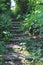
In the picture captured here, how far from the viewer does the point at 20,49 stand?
746cm

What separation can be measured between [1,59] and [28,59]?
822 millimetres

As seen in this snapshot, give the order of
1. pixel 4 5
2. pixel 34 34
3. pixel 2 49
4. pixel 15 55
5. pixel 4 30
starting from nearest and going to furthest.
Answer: pixel 15 55, pixel 2 49, pixel 34 34, pixel 4 30, pixel 4 5

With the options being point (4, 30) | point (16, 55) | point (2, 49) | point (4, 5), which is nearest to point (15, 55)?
point (16, 55)

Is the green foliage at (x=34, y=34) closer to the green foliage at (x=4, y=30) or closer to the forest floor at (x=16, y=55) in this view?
the forest floor at (x=16, y=55)

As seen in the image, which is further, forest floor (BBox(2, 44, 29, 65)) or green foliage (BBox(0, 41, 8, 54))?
green foliage (BBox(0, 41, 8, 54))

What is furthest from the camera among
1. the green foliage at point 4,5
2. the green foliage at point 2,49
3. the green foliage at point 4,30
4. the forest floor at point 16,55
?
the green foliage at point 4,5

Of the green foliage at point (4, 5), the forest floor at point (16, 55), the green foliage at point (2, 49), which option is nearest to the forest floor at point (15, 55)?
the forest floor at point (16, 55)

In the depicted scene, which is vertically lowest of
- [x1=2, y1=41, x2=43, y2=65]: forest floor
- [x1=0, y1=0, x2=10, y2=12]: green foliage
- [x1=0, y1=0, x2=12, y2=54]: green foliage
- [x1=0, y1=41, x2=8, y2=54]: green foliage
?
[x1=2, y1=41, x2=43, y2=65]: forest floor

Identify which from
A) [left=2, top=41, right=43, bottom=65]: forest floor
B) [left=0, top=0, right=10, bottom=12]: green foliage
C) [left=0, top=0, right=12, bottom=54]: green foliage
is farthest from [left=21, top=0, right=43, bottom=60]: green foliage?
[left=0, top=0, right=10, bottom=12]: green foliage

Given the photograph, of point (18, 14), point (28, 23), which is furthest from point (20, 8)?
point (28, 23)

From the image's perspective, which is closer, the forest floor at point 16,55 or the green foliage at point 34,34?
the forest floor at point 16,55

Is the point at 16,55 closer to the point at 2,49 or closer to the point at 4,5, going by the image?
the point at 2,49

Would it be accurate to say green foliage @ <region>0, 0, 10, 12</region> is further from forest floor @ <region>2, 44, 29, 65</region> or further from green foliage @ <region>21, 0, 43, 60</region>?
forest floor @ <region>2, 44, 29, 65</region>

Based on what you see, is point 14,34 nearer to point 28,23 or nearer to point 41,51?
point 28,23
